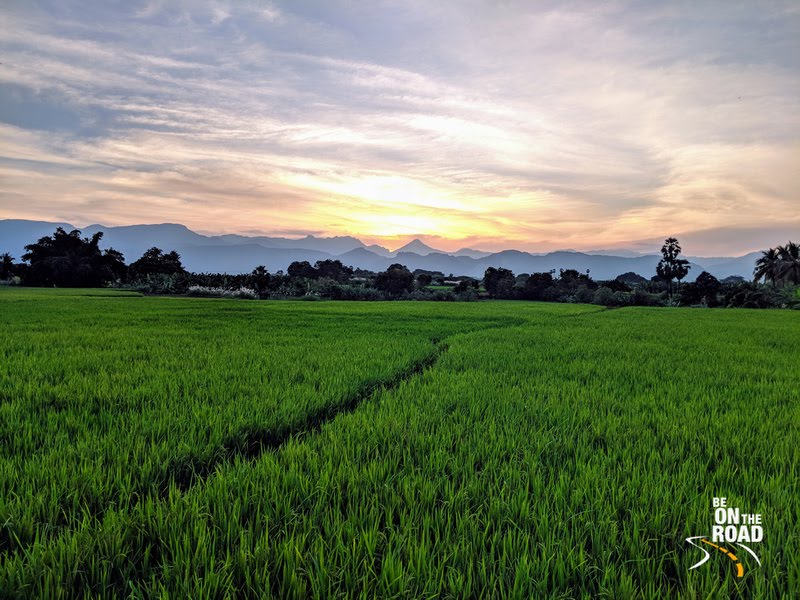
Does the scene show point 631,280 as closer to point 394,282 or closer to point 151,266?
point 394,282

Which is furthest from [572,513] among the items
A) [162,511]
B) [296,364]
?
[296,364]

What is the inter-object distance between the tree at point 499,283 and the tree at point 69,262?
51099 mm

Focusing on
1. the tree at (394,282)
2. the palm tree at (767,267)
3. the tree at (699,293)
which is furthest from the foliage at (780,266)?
the tree at (394,282)

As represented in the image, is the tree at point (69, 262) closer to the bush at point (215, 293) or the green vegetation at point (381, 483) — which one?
the bush at point (215, 293)

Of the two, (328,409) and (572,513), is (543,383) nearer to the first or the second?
(328,409)

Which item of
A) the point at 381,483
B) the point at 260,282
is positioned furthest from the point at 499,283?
the point at 381,483

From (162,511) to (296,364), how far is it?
4082 millimetres

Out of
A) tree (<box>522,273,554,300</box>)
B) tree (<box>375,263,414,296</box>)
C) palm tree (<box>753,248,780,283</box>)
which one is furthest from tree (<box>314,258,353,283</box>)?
palm tree (<box>753,248,780,283</box>)

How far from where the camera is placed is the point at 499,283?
5359 cm

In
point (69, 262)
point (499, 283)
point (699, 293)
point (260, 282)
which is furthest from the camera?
point (499, 283)

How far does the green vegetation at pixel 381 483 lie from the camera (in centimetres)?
166

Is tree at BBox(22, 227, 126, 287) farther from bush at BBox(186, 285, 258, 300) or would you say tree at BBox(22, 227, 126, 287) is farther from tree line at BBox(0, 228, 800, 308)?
bush at BBox(186, 285, 258, 300)

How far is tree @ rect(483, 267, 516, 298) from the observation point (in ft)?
173

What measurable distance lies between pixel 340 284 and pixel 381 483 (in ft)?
161
